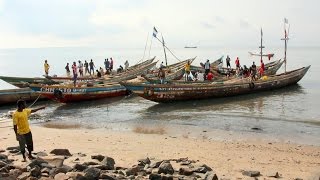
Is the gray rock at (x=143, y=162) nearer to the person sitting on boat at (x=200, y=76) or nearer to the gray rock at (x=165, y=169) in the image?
the gray rock at (x=165, y=169)

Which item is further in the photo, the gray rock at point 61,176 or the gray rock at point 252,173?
the gray rock at point 252,173

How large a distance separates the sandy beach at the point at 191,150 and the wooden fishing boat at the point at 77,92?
7.00 metres

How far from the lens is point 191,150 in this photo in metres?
11.1

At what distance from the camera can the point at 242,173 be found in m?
8.41

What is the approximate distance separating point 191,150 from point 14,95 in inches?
596

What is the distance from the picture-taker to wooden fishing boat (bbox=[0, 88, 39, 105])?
22.3m

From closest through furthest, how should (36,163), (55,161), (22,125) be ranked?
(36,163) < (55,161) < (22,125)

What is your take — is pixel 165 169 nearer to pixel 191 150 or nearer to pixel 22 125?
pixel 191 150

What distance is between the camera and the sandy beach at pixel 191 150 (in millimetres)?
9094

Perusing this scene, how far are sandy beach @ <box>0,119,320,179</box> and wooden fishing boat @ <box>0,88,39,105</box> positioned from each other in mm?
8191

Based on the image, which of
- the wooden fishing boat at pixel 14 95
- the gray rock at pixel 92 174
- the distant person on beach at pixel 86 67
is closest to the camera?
the gray rock at pixel 92 174

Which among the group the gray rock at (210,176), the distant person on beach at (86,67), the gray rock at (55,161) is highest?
the distant person on beach at (86,67)

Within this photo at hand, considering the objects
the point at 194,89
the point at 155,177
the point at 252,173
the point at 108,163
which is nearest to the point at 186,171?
the point at 155,177

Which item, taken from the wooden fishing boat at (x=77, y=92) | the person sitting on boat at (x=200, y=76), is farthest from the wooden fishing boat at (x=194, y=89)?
the person sitting on boat at (x=200, y=76)
